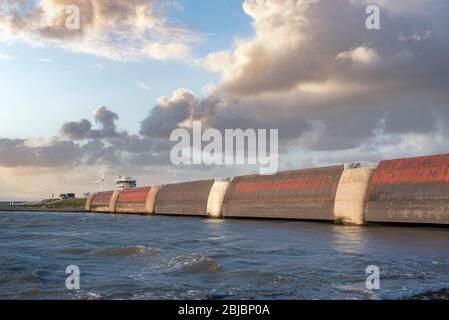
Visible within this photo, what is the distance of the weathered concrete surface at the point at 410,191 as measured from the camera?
33.4 m

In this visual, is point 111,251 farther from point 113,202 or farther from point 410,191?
point 113,202

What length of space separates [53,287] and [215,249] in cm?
1095

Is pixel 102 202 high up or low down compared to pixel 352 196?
down

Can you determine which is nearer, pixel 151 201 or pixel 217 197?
pixel 217 197

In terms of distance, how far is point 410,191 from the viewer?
35.8 meters

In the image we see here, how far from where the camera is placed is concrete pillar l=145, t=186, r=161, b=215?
8980 cm

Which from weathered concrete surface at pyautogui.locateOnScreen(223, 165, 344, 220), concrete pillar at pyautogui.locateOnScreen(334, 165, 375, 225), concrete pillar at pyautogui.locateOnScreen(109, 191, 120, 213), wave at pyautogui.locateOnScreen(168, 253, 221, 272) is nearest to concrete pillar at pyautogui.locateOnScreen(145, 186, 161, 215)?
concrete pillar at pyautogui.locateOnScreen(109, 191, 120, 213)

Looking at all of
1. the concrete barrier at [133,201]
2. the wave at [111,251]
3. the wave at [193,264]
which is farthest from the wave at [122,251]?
the concrete barrier at [133,201]

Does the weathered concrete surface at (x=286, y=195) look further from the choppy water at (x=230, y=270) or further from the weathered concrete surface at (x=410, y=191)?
the choppy water at (x=230, y=270)

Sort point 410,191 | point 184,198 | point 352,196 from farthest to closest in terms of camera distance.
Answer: point 184,198 → point 352,196 → point 410,191

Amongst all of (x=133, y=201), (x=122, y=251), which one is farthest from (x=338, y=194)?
(x=133, y=201)

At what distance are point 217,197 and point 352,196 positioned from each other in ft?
96.5

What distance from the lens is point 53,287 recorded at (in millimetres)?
13109
